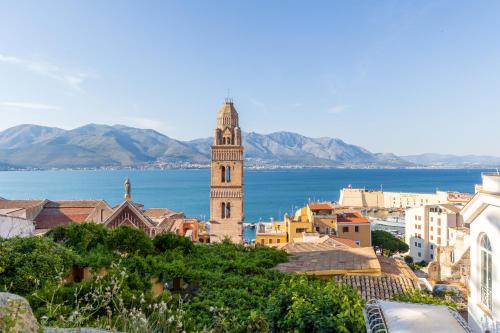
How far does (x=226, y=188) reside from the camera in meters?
33.3

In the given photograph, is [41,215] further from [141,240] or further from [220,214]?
[141,240]

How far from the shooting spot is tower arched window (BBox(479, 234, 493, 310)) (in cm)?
712

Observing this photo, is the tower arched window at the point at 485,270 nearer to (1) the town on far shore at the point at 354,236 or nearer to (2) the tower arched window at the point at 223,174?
(1) the town on far shore at the point at 354,236

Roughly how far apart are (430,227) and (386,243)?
13508 mm

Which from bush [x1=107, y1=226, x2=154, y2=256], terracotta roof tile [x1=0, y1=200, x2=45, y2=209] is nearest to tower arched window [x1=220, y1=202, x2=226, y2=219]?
terracotta roof tile [x1=0, y1=200, x2=45, y2=209]

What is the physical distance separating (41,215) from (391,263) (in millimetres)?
24754

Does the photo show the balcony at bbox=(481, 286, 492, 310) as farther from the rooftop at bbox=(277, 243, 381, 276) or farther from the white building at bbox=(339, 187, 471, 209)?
the white building at bbox=(339, 187, 471, 209)

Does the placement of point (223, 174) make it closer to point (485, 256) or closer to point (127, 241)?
point (127, 241)

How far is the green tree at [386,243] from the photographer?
155 feet

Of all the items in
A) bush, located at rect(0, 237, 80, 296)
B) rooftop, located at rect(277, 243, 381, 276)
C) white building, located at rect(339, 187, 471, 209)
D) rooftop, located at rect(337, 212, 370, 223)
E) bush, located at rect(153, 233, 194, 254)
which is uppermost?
bush, located at rect(0, 237, 80, 296)

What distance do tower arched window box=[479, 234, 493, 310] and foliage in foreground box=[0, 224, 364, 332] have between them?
247cm

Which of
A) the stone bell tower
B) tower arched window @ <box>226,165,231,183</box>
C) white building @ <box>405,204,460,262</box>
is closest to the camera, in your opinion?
the stone bell tower

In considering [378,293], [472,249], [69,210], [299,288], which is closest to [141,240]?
[299,288]

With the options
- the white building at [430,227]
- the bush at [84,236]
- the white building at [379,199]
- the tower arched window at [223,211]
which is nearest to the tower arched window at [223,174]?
the tower arched window at [223,211]
